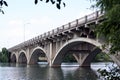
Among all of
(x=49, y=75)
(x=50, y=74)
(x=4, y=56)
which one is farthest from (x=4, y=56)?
(x=49, y=75)

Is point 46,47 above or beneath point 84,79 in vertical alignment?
above

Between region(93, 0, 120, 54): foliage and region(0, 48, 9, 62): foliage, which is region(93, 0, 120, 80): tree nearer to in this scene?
region(93, 0, 120, 54): foliage

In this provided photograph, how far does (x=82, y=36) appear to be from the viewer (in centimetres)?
4762

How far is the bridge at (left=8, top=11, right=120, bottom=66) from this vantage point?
1663 inches

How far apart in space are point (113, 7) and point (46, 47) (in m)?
64.9

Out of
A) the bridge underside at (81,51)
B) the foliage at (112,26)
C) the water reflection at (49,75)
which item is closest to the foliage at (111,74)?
the foliage at (112,26)

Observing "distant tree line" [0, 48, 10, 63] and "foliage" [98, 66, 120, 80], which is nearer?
"foliage" [98, 66, 120, 80]

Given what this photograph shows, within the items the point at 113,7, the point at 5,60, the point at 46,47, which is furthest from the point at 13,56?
the point at 113,7

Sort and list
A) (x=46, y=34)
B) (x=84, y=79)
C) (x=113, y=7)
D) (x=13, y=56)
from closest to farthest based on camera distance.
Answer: (x=113, y=7), (x=84, y=79), (x=46, y=34), (x=13, y=56)

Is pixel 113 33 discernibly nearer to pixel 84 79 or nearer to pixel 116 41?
pixel 116 41

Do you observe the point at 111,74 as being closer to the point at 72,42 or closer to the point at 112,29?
the point at 112,29

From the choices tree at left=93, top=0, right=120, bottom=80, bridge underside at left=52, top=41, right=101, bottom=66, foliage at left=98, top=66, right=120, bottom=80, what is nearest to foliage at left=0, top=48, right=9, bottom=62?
bridge underside at left=52, top=41, right=101, bottom=66

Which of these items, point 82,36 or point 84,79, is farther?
point 82,36

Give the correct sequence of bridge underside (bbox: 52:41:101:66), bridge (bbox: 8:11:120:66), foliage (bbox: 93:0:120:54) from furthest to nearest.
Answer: bridge underside (bbox: 52:41:101:66)
bridge (bbox: 8:11:120:66)
foliage (bbox: 93:0:120:54)
